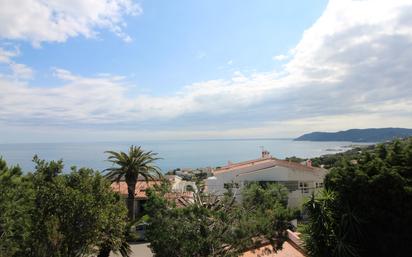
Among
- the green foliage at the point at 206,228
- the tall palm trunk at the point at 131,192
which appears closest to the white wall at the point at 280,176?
the tall palm trunk at the point at 131,192

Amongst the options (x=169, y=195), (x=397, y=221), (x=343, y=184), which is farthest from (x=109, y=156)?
(x=397, y=221)

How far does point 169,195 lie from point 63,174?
4981 millimetres

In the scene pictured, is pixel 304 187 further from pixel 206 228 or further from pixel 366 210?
pixel 206 228

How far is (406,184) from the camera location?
1656 centimetres

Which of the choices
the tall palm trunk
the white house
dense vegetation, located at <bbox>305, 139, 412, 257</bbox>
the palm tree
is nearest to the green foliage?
dense vegetation, located at <bbox>305, 139, 412, 257</bbox>

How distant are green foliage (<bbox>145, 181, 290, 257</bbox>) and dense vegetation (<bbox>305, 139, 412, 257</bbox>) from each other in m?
1.79

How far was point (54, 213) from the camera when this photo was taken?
1375 cm

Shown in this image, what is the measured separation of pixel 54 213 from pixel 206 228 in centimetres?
584

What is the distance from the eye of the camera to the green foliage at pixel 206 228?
15.1 metres

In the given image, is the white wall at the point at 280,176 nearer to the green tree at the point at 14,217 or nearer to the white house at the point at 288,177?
the white house at the point at 288,177

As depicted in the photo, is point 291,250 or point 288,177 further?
point 288,177

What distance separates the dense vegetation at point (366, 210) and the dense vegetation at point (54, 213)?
30.1ft

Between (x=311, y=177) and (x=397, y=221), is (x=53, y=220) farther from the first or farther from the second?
(x=311, y=177)

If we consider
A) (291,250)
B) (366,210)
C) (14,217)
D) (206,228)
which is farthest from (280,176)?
(14,217)
